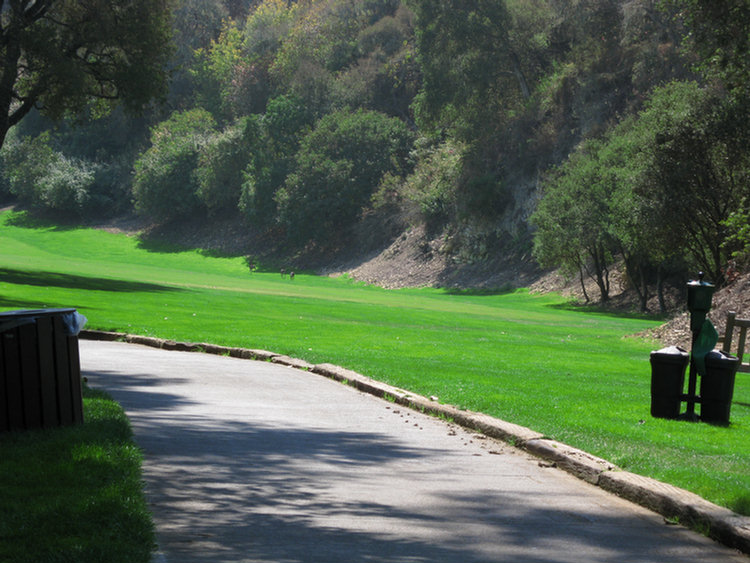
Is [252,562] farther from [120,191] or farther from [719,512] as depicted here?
[120,191]

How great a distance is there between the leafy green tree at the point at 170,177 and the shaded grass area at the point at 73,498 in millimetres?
73656

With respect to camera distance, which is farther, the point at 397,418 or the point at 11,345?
the point at 397,418

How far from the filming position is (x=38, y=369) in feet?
27.7

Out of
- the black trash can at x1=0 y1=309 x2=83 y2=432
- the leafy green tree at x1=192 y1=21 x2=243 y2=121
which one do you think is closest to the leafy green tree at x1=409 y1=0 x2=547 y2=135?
the leafy green tree at x1=192 y1=21 x2=243 y2=121

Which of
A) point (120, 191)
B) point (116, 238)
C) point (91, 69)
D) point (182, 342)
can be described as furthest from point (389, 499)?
point (120, 191)

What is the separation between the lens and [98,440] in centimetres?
810

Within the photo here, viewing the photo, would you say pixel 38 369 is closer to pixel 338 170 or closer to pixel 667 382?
pixel 667 382

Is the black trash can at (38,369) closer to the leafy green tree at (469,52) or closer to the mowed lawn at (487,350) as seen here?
the mowed lawn at (487,350)

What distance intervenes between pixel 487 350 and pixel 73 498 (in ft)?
48.7

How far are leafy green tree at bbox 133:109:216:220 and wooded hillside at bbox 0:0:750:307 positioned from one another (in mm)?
197

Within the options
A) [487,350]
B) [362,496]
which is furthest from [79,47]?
[362,496]

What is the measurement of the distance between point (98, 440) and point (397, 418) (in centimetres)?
429

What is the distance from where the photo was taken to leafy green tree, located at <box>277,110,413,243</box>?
6975cm

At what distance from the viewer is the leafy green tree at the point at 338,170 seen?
69.8 meters
